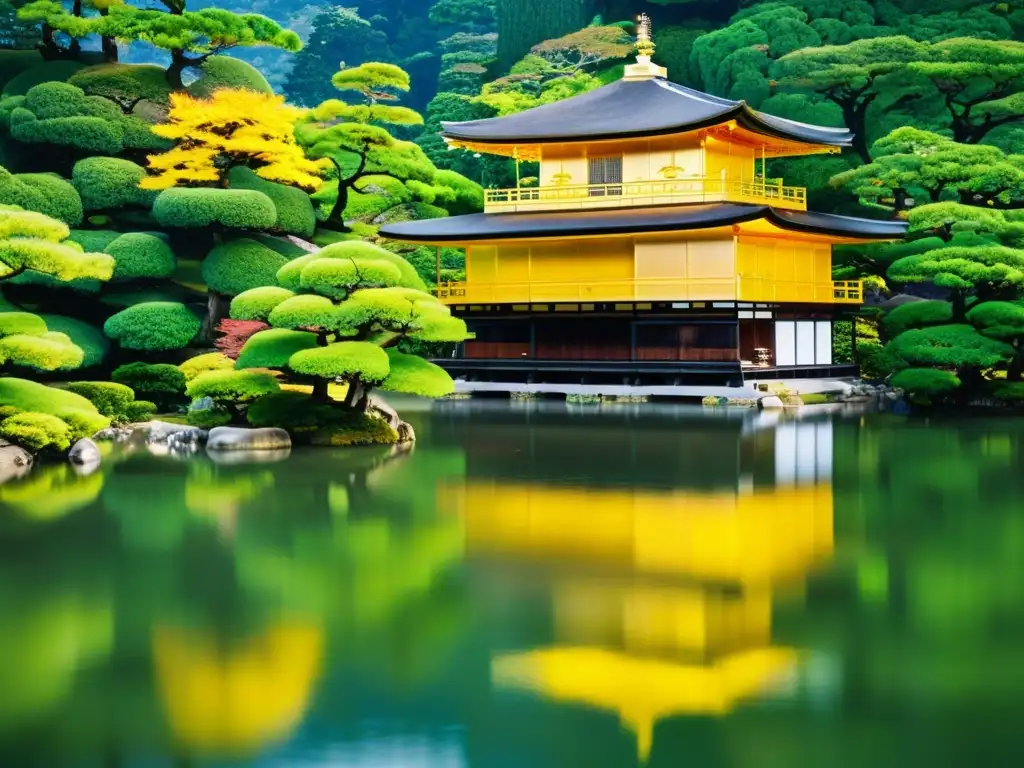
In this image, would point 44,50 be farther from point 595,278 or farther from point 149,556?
point 149,556

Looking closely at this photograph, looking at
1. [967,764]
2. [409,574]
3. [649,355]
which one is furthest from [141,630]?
[649,355]

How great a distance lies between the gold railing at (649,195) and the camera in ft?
101

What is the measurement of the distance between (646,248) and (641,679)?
2359cm

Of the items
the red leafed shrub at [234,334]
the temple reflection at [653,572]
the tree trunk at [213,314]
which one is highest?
the tree trunk at [213,314]

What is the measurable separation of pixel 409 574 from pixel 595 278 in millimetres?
21659

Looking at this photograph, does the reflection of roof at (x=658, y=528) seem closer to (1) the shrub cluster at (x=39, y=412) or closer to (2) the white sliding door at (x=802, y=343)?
(1) the shrub cluster at (x=39, y=412)

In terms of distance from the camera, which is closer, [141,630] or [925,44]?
[141,630]

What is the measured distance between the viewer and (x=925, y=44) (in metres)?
36.6

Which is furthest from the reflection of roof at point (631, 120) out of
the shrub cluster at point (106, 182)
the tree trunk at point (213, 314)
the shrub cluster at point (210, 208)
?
the shrub cluster at point (106, 182)

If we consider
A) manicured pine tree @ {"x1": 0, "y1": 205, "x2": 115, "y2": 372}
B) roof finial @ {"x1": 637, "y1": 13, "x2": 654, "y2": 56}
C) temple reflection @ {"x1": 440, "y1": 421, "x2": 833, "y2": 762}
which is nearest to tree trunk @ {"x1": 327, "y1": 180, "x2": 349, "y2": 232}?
roof finial @ {"x1": 637, "y1": 13, "x2": 654, "y2": 56}

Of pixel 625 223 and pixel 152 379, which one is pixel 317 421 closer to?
pixel 152 379

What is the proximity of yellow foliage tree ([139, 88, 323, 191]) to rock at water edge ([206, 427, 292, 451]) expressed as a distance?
11.1m

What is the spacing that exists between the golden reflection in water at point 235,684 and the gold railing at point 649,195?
925 inches

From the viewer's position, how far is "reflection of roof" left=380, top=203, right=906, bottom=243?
28875mm
